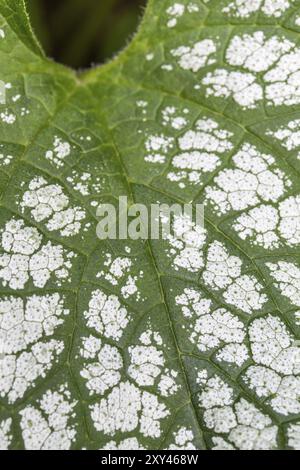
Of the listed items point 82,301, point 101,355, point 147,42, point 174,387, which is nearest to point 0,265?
point 82,301

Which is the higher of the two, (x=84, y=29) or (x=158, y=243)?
(x=84, y=29)

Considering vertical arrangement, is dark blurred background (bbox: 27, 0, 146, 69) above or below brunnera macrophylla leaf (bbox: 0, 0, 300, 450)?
above

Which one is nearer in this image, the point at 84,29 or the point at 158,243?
the point at 158,243

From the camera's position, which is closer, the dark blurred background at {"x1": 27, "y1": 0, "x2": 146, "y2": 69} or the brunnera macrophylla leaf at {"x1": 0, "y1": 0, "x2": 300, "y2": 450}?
the brunnera macrophylla leaf at {"x1": 0, "y1": 0, "x2": 300, "y2": 450}

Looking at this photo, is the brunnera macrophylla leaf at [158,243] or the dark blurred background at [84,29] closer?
the brunnera macrophylla leaf at [158,243]

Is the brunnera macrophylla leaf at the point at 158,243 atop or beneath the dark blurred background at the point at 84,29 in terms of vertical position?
beneath
